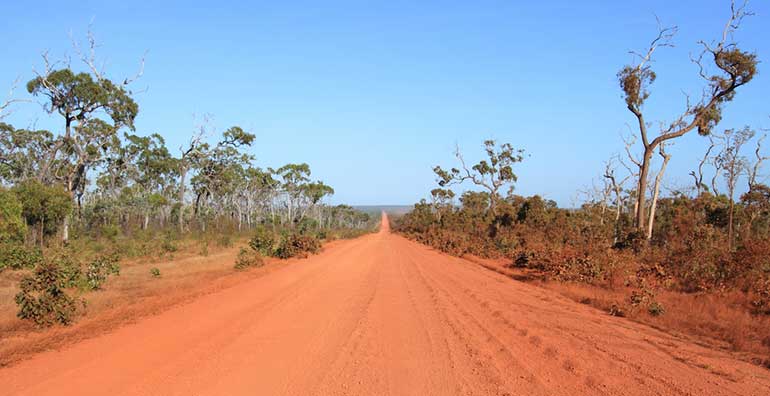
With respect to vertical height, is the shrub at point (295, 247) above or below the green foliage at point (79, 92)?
below

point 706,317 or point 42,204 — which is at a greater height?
point 42,204

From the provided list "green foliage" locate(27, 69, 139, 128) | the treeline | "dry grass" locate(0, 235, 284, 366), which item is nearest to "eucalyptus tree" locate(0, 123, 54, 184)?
the treeline

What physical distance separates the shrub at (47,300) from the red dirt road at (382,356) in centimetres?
121

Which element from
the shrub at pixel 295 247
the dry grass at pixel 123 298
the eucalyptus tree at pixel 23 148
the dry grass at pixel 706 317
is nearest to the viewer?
the dry grass at pixel 123 298

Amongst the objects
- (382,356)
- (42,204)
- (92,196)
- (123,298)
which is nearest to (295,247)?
(42,204)

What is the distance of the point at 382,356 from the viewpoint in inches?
247

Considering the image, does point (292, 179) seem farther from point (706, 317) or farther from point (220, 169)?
point (706, 317)

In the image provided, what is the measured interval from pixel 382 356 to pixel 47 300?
19.0 ft

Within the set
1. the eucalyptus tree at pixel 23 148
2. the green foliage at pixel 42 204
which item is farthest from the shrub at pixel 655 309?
the eucalyptus tree at pixel 23 148

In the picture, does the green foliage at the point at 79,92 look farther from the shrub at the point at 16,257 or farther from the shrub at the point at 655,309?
the shrub at the point at 655,309

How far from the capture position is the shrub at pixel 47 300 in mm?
7695

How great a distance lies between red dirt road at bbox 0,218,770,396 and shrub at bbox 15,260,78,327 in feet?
3.98

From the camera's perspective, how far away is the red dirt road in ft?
16.6

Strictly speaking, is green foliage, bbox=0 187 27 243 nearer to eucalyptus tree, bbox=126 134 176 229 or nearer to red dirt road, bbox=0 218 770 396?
red dirt road, bbox=0 218 770 396
